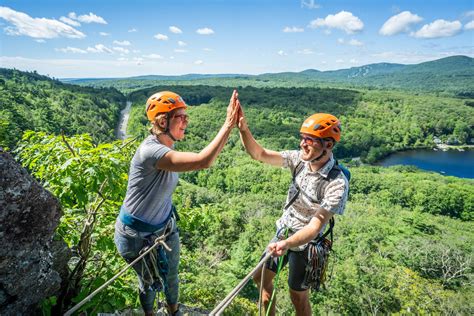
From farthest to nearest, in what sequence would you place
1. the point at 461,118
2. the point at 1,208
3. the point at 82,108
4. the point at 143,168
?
1. the point at 461,118
2. the point at 82,108
3. the point at 143,168
4. the point at 1,208

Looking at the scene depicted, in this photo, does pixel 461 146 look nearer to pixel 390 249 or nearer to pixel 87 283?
pixel 390 249

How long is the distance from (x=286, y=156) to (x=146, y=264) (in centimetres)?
197

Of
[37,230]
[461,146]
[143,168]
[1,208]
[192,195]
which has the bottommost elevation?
[461,146]

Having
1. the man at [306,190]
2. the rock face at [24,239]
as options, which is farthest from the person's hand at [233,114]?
the rock face at [24,239]

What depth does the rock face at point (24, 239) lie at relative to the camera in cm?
272

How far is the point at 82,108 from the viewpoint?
86.4 metres

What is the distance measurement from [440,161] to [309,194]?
124937 millimetres

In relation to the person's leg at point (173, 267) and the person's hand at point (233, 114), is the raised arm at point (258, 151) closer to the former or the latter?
the person's hand at point (233, 114)

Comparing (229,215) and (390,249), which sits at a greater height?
(229,215)

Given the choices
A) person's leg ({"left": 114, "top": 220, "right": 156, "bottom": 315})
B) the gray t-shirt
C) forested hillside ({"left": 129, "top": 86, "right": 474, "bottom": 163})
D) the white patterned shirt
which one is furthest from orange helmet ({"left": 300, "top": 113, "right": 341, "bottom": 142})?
forested hillside ({"left": 129, "top": 86, "right": 474, "bottom": 163})

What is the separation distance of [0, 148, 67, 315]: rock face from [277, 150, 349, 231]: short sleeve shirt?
8.10 ft

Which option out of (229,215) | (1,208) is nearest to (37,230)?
(1,208)

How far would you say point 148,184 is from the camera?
9.68ft

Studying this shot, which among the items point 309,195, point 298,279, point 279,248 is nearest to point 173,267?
point 279,248
